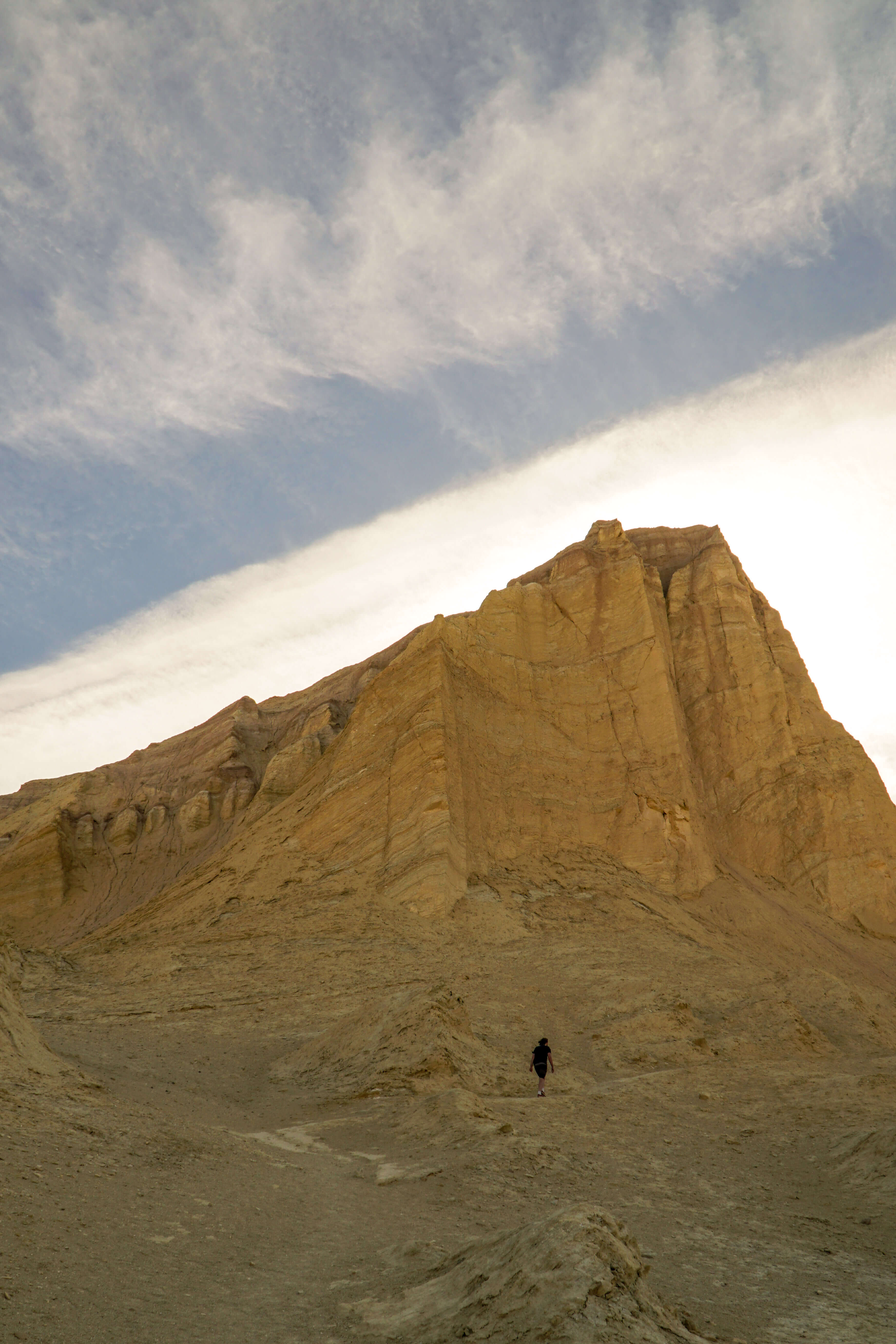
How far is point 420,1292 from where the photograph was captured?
17.5 ft

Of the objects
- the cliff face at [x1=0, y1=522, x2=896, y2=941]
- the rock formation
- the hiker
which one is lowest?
the hiker

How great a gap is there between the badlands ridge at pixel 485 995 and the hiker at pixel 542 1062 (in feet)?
1.10

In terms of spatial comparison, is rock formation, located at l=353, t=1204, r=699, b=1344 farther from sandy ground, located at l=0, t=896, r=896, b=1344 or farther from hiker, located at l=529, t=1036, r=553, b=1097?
hiker, located at l=529, t=1036, r=553, b=1097

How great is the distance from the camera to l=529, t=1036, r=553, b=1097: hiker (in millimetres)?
14102

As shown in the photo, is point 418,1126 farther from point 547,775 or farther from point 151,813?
point 151,813

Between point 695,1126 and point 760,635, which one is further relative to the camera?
point 760,635

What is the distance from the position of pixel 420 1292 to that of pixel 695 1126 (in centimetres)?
805

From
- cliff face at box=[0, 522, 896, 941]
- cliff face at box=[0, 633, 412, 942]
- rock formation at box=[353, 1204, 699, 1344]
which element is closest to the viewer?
rock formation at box=[353, 1204, 699, 1344]

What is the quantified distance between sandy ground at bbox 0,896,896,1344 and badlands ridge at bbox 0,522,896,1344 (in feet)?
0.19

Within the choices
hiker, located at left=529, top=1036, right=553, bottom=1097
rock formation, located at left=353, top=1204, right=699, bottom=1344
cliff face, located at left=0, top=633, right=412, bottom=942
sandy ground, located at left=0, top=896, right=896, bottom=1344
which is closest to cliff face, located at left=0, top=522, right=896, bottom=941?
cliff face, located at left=0, top=633, right=412, bottom=942

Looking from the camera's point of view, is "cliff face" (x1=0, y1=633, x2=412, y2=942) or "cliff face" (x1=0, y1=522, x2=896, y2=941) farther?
"cliff face" (x1=0, y1=633, x2=412, y2=942)

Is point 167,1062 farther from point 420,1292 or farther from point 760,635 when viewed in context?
point 760,635

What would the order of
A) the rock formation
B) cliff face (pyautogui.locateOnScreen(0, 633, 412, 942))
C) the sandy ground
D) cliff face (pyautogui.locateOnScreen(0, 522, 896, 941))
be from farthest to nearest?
cliff face (pyautogui.locateOnScreen(0, 633, 412, 942)) → cliff face (pyautogui.locateOnScreen(0, 522, 896, 941)) → the sandy ground → the rock formation

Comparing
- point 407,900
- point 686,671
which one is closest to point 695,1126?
point 407,900
